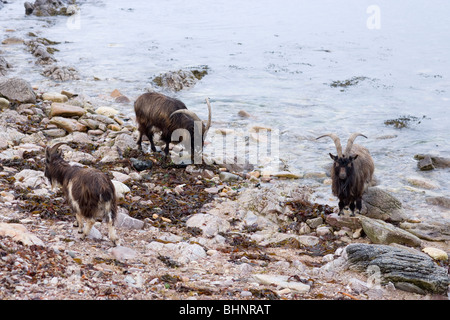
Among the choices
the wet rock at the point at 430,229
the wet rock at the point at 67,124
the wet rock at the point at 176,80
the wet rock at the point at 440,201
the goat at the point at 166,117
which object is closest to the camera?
the wet rock at the point at 430,229

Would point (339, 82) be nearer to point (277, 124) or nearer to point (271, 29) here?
point (277, 124)

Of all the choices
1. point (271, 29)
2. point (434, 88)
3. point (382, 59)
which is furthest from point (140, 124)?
→ point (271, 29)

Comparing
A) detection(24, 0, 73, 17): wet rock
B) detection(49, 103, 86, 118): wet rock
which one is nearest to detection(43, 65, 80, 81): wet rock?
detection(49, 103, 86, 118): wet rock

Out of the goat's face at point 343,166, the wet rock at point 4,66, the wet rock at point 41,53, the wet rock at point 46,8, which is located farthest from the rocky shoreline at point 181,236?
the wet rock at point 46,8

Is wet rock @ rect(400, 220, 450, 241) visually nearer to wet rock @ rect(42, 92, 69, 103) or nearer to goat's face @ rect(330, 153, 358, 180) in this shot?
goat's face @ rect(330, 153, 358, 180)

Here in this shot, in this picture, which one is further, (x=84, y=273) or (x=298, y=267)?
(x=298, y=267)

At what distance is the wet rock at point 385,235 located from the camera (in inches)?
323

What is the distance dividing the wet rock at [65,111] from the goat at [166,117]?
2.61m

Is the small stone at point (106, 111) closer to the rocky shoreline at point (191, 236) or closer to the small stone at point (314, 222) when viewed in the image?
the rocky shoreline at point (191, 236)

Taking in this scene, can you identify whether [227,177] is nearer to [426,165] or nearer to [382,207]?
[382,207]

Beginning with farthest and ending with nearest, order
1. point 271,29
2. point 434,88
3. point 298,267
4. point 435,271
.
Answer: point 271,29, point 434,88, point 298,267, point 435,271

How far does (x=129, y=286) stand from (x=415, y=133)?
42.7 ft

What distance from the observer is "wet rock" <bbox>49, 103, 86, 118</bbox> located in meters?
13.4

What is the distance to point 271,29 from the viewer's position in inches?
1302
